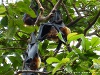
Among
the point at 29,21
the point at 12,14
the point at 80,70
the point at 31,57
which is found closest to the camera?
the point at 12,14

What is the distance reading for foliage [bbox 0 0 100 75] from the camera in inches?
50.5

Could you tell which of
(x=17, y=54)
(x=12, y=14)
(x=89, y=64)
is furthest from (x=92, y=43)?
(x=17, y=54)

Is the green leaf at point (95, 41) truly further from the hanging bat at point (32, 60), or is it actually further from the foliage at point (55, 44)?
the hanging bat at point (32, 60)

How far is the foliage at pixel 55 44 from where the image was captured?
1.28 m

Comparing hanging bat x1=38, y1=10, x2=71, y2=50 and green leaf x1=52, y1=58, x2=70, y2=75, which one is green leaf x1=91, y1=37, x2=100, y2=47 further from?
hanging bat x1=38, y1=10, x2=71, y2=50

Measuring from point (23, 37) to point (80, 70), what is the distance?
94 centimetres

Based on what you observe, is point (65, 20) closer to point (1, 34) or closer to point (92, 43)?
point (1, 34)

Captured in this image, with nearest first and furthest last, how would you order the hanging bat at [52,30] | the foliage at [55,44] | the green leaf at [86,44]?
the foliage at [55,44] < the green leaf at [86,44] < the hanging bat at [52,30]

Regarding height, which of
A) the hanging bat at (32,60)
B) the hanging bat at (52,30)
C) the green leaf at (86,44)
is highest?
the hanging bat at (52,30)

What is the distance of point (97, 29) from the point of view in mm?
2572

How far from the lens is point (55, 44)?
91.6 inches

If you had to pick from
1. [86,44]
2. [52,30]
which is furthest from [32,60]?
[86,44]

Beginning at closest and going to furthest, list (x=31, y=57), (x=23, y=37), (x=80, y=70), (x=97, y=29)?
(x=80, y=70), (x=31, y=57), (x=23, y=37), (x=97, y=29)

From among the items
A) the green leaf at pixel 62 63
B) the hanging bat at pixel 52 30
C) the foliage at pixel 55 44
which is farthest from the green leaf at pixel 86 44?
the hanging bat at pixel 52 30
